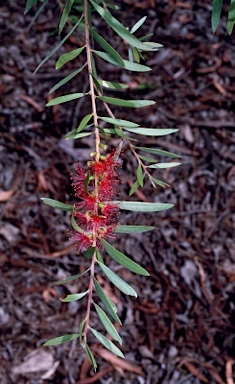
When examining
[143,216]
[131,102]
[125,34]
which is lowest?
[143,216]

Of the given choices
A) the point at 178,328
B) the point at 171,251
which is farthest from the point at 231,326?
the point at 171,251

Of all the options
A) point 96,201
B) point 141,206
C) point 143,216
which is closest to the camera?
point 96,201

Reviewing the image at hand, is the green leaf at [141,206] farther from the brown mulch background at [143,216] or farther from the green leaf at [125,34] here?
the brown mulch background at [143,216]

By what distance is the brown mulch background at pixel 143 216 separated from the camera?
191 cm

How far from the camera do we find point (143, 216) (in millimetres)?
2117

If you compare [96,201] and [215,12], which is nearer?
[96,201]

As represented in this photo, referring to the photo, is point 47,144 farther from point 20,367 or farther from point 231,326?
point 231,326

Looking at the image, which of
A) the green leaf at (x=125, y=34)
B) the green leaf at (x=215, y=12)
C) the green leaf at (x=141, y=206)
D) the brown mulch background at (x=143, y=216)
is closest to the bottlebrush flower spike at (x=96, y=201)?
the green leaf at (x=141, y=206)

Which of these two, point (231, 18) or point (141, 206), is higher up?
point (231, 18)

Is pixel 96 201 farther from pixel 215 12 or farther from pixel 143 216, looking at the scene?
pixel 143 216

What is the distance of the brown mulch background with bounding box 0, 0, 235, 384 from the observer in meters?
1.91

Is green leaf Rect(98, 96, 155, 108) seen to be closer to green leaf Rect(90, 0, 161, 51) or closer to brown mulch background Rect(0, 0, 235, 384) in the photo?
green leaf Rect(90, 0, 161, 51)

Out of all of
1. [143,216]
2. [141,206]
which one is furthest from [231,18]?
[143,216]

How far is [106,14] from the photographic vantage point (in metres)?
0.88
